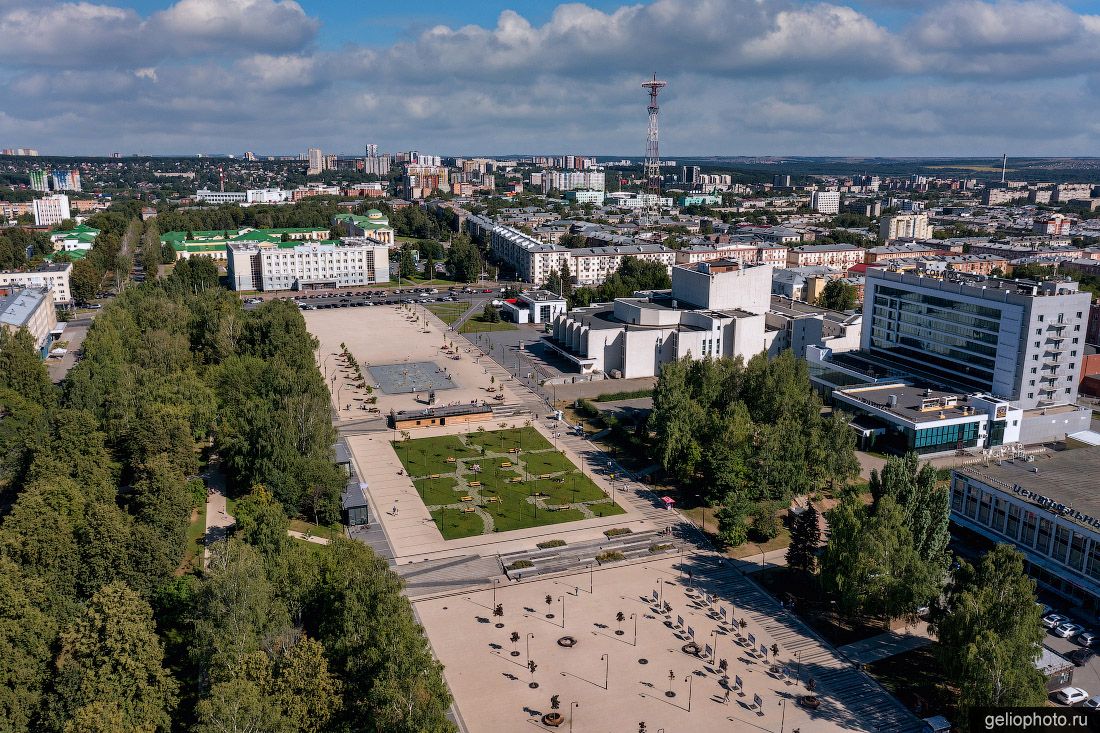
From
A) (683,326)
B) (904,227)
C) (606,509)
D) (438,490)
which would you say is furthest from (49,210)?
(904,227)

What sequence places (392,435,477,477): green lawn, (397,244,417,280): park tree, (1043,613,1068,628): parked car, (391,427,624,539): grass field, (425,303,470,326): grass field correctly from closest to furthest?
(1043,613,1068,628): parked car
(391,427,624,539): grass field
(392,435,477,477): green lawn
(425,303,470,326): grass field
(397,244,417,280): park tree

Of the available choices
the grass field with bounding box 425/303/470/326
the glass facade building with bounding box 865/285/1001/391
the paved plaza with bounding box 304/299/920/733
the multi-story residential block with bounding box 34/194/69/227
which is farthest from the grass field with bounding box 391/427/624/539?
the multi-story residential block with bounding box 34/194/69/227

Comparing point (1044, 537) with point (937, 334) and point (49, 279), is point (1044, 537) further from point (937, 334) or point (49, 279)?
point (49, 279)

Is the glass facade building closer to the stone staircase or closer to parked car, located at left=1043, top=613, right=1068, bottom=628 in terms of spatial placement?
parked car, located at left=1043, top=613, right=1068, bottom=628

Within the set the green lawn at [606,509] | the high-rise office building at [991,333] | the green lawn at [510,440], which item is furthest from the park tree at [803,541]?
the high-rise office building at [991,333]

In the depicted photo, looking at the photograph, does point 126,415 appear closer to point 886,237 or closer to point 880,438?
point 880,438
